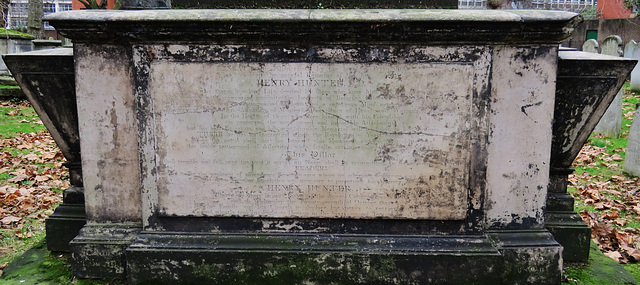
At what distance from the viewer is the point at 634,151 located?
5.78m

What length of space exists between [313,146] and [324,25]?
0.71 metres

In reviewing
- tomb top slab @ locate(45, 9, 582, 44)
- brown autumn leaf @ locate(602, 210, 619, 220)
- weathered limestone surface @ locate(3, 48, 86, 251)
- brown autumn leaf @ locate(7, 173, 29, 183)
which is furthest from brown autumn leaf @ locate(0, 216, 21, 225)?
brown autumn leaf @ locate(602, 210, 619, 220)

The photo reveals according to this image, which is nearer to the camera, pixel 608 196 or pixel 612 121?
pixel 608 196

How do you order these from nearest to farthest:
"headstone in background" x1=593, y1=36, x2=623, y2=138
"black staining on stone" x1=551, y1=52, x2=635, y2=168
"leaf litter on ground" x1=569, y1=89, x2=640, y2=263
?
"black staining on stone" x1=551, y1=52, x2=635, y2=168 → "leaf litter on ground" x1=569, y1=89, x2=640, y2=263 → "headstone in background" x1=593, y1=36, x2=623, y2=138

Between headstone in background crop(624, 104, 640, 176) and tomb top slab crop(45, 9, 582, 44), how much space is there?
3.99 m

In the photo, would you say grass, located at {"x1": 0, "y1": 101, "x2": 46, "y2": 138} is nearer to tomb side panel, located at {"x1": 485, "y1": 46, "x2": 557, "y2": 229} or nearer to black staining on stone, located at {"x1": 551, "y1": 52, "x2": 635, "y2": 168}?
tomb side panel, located at {"x1": 485, "y1": 46, "x2": 557, "y2": 229}

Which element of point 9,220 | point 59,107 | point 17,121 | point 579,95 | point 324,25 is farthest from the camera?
point 17,121

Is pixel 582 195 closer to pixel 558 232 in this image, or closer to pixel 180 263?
pixel 558 232

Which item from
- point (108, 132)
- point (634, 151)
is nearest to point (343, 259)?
point (108, 132)

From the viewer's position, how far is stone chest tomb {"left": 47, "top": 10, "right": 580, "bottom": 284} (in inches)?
106

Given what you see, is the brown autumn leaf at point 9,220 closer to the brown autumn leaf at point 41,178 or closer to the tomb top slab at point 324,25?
the brown autumn leaf at point 41,178

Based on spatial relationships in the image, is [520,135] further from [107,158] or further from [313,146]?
[107,158]

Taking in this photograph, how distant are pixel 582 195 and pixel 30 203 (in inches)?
225

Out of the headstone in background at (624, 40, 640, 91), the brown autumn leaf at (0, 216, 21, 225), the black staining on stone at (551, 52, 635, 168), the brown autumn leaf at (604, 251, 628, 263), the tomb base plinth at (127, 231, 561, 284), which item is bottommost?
the brown autumn leaf at (604, 251, 628, 263)
